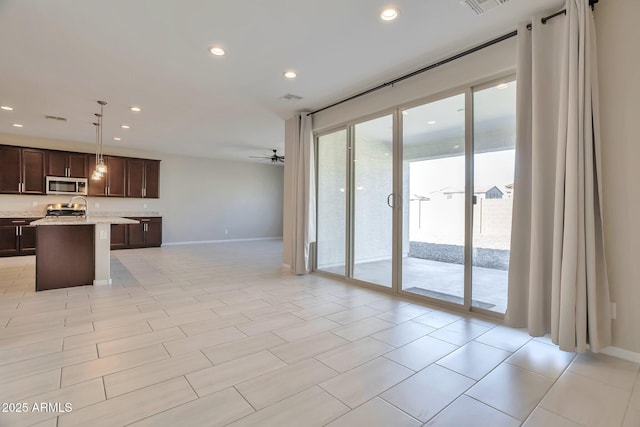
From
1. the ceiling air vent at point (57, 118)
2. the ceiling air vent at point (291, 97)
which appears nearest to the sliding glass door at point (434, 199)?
the ceiling air vent at point (291, 97)

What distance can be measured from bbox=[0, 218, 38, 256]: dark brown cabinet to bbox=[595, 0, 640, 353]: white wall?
8986 millimetres

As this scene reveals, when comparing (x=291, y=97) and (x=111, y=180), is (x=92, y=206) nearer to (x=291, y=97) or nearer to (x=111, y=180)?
(x=111, y=180)

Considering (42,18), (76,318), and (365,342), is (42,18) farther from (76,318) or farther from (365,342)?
(365,342)

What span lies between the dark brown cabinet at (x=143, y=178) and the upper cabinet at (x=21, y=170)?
1.63 metres

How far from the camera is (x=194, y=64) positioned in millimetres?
3344

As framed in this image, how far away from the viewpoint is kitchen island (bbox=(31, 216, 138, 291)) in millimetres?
3836

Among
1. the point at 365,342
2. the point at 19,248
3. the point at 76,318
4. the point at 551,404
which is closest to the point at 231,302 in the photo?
the point at 76,318

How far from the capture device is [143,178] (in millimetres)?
7996

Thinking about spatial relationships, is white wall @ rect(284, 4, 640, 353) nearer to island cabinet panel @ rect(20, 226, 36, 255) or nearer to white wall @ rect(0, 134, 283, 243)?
white wall @ rect(0, 134, 283, 243)

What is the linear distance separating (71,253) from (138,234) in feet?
12.9

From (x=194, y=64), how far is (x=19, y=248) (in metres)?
6.11

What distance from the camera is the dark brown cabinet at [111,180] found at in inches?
289

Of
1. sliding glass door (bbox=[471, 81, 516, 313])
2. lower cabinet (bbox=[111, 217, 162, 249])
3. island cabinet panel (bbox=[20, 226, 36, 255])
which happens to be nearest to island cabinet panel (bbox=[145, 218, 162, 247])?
lower cabinet (bbox=[111, 217, 162, 249])

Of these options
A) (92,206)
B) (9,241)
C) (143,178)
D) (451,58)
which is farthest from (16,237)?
(451,58)
